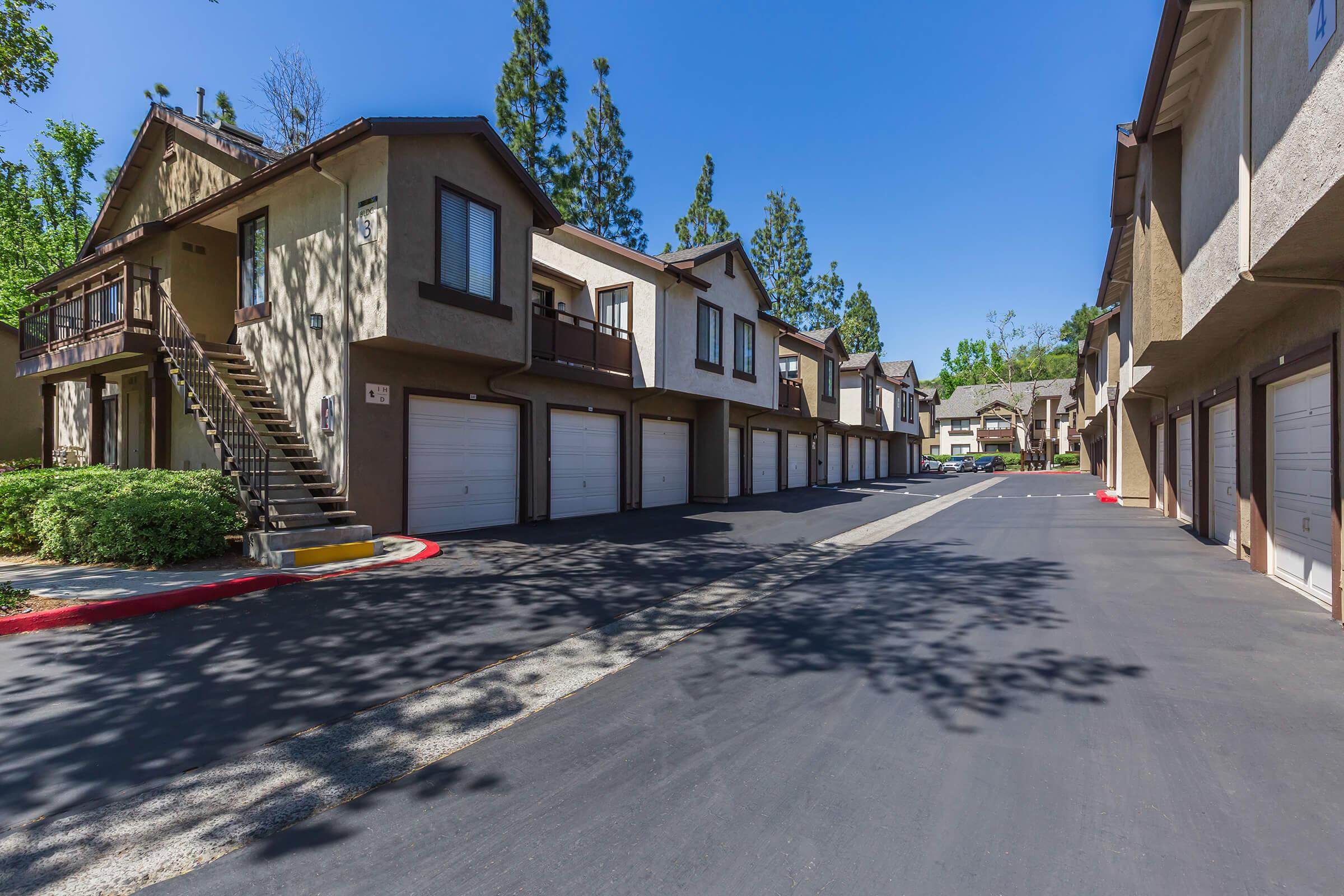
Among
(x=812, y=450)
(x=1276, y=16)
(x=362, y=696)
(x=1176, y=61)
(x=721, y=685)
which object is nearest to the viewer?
(x=362, y=696)

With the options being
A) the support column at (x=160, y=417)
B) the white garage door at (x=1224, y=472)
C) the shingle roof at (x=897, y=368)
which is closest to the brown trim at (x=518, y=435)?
the support column at (x=160, y=417)

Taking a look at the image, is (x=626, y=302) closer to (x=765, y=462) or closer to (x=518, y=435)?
(x=518, y=435)

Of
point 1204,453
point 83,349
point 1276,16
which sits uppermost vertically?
point 1276,16

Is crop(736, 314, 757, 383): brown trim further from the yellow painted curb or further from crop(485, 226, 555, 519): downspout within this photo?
the yellow painted curb

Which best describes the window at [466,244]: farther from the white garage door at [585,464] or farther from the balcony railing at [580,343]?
the white garage door at [585,464]

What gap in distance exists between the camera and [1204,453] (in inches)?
473

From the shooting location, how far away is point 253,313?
12109 mm

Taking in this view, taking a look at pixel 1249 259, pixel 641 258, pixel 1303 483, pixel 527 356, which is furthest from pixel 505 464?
pixel 1303 483

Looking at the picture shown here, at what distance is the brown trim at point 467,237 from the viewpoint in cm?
1062

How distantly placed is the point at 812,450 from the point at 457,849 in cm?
2682

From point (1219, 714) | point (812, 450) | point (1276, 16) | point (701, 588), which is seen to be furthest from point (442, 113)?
point (812, 450)

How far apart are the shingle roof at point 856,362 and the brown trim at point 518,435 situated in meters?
21.6

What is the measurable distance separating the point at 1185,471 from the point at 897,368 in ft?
90.1

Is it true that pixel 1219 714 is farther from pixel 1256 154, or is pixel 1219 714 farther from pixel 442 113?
pixel 442 113
